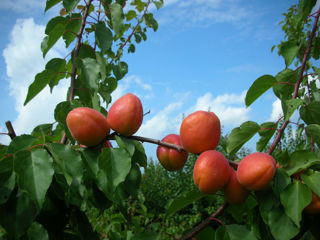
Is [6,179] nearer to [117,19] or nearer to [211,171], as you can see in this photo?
[211,171]

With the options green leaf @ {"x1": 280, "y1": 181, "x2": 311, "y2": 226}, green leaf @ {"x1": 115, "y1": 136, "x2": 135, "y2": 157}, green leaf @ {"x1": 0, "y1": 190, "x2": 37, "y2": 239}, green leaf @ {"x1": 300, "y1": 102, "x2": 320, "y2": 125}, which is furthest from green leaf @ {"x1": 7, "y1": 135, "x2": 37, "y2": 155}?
green leaf @ {"x1": 300, "y1": 102, "x2": 320, "y2": 125}

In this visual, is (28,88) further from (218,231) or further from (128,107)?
(218,231)

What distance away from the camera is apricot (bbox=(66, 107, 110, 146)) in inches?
27.3

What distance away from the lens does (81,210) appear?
33.2 inches

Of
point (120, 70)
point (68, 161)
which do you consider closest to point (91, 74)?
point (68, 161)

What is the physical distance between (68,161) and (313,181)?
594 millimetres

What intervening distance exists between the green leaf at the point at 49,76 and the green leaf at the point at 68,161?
404 mm

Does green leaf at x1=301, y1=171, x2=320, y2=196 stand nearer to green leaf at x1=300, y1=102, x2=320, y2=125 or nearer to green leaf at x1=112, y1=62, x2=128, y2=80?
green leaf at x1=300, y1=102, x2=320, y2=125

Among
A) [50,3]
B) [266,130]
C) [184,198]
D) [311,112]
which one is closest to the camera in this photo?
[184,198]

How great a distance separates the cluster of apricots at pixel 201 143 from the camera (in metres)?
0.68

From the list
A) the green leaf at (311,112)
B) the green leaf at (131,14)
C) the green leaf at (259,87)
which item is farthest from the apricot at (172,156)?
the green leaf at (131,14)

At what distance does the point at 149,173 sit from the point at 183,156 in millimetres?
3967

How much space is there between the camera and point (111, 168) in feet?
2.19

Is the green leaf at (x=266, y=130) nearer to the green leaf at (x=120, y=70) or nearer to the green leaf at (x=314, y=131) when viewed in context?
the green leaf at (x=314, y=131)
